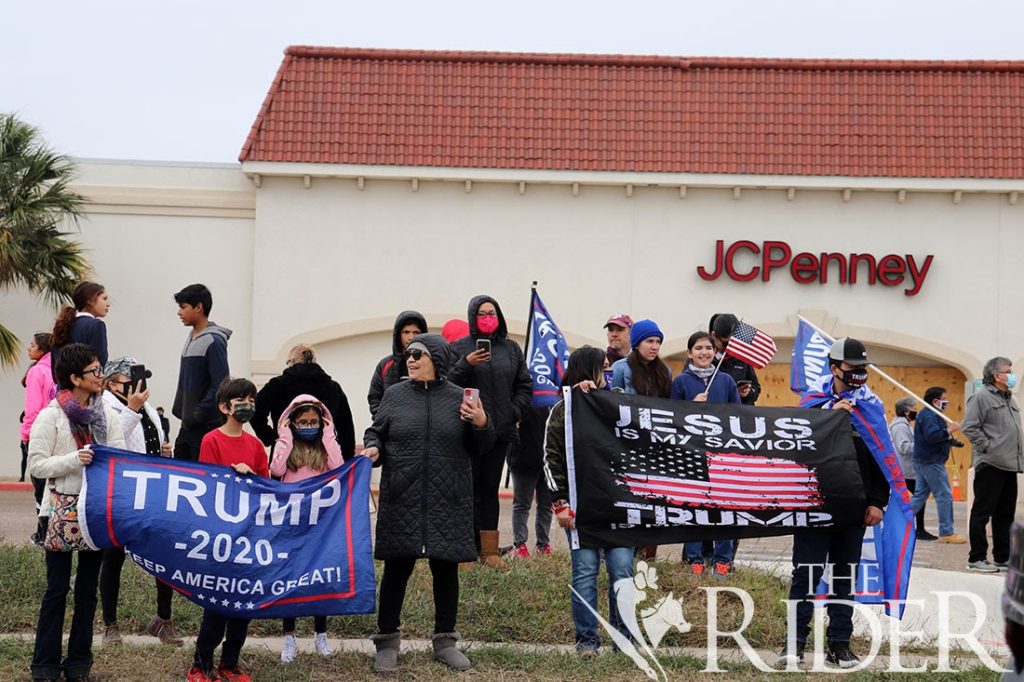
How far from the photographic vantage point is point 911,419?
18.5m

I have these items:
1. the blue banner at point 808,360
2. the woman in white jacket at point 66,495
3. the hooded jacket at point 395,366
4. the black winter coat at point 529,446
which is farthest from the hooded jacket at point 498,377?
the woman in white jacket at point 66,495

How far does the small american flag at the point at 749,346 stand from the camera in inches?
433

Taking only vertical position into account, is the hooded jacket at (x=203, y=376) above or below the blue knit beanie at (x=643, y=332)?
below

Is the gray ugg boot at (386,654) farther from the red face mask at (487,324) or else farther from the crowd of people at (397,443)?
the red face mask at (487,324)

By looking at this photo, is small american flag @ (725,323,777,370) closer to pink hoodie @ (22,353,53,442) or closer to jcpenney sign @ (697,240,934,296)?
pink hoodie @ (22,353,53,442)

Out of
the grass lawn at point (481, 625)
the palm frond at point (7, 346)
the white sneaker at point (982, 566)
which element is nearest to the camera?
the grass lawn at point (481, 625)

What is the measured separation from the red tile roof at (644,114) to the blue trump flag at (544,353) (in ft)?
36.8

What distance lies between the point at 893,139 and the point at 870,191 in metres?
1.08

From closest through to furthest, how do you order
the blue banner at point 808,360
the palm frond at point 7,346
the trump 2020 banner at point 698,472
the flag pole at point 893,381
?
the trump 2020 banner at point 698,472, the flag pole at point 893,381, the blue banner at point 808,360, the palm frond at point 7,346

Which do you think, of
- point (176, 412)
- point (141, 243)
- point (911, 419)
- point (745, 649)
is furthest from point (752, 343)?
point (141, 243)

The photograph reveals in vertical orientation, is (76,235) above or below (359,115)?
below

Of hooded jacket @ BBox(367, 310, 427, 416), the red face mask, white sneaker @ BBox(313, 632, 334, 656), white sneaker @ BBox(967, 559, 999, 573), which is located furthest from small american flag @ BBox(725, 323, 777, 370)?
white sneaker @ BBox(313, 632, 334, 656)

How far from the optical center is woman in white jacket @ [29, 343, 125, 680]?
757 cm

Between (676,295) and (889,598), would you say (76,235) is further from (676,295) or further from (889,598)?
(889,598)
